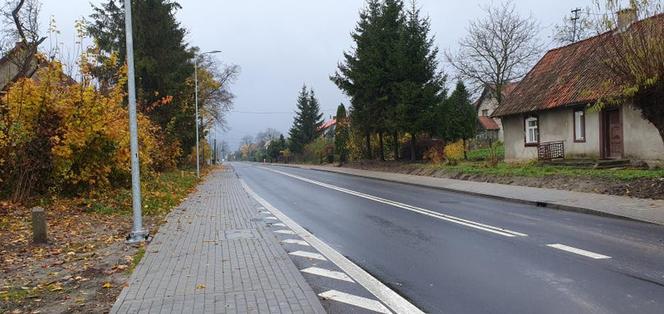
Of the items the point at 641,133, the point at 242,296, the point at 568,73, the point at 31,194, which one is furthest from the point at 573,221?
the point at 568,73

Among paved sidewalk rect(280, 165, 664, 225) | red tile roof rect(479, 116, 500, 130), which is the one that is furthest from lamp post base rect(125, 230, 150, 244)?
red tile roof rect(479, 116, 500, 130)

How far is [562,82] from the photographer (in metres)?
25.5

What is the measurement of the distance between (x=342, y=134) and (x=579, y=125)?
108ft

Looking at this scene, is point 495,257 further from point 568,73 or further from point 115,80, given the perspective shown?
point 568,73

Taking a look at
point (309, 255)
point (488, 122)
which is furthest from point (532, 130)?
point (488, 122)

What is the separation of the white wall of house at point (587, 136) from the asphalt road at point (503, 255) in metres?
9.07

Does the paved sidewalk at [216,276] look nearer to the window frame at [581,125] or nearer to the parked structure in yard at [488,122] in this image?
the window frame at [581,125]

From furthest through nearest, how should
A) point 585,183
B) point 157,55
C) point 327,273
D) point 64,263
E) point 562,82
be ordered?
point 157,55
point 562,82
point 585,183
point 64,263
point 327,273

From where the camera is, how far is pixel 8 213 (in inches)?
483

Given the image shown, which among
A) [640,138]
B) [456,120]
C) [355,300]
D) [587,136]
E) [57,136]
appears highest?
[456,120]

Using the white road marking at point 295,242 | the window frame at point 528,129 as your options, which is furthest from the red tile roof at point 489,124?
the white road marking at point 295,242

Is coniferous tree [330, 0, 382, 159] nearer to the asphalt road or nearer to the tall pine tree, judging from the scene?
the asphalt road

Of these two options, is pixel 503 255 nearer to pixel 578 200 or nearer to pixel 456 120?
pixel 578 200

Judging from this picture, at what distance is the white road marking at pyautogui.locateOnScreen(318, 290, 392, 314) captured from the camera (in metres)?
5.35
